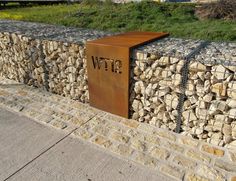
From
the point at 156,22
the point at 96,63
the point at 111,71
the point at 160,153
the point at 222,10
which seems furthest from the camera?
the point at 222,10

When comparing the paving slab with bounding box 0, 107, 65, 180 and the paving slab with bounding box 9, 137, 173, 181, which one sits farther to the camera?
the paving slab with bounding box 0, 107, 65, 180

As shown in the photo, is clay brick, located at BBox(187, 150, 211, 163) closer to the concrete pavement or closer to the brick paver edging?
the brick paver edging

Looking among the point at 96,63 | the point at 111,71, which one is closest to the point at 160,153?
the point at 111,71

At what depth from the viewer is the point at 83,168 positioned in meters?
3.14

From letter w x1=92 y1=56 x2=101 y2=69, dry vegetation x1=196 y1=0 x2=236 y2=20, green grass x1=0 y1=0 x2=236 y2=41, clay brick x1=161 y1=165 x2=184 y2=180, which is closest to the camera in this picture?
clay brick x1=161 y1=165 x2=184 y2=180

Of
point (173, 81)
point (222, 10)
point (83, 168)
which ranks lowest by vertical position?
point (83, 168)

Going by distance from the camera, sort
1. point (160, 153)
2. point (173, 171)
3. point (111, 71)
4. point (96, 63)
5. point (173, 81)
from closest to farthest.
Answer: point (173, 171) → point (160, 153) → point (173, 81) → point (111, 71) → point (96, 63)

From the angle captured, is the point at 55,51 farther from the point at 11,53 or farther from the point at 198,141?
the point at 198,141

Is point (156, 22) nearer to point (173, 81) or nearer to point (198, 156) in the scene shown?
point (173, 81)

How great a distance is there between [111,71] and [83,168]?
1553mm

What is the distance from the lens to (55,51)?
4824mm

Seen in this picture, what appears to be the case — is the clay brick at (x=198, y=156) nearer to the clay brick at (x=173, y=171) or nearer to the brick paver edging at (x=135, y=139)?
the brick paver edging at (x=135, y=139)

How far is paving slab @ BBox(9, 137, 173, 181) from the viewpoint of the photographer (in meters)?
3.00

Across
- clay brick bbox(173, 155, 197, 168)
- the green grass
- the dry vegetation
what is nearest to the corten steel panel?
clay brick bbox(173, 155, 197, 168)
